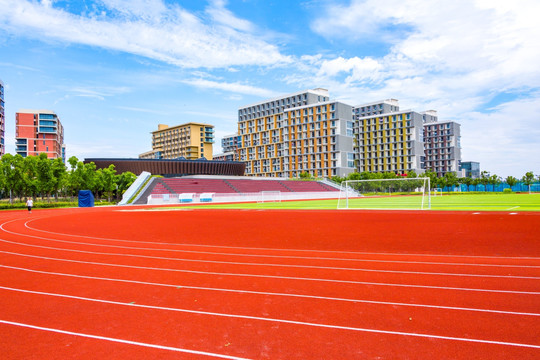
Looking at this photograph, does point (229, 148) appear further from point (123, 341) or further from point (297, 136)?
point (123, 341)

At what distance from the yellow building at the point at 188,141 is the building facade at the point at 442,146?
248 ft

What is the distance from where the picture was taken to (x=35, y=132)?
106 m

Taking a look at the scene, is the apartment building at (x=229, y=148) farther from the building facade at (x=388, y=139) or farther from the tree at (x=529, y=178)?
the tree at (x=529, y=178)

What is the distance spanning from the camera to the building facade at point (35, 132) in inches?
4131

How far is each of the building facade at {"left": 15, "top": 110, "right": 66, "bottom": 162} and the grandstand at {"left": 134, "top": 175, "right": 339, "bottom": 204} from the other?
201 ft

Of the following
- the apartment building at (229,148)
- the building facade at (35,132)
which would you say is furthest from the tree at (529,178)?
the building facade at (35,132)

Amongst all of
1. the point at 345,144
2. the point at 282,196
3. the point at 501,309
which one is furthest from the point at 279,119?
the point at 501,309

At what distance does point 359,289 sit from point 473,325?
6.87ft

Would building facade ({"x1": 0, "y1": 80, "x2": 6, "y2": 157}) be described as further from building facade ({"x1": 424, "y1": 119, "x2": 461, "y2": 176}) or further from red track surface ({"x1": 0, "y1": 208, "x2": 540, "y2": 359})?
building facade ({"x1": 424, "y1": 119, "x2": 461, "y2": 176})

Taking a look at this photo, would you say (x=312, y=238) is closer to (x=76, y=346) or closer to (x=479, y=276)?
(x=479, y=276)

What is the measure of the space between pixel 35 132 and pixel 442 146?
12098cm

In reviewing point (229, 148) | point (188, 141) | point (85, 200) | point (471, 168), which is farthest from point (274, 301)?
point (471, 168)

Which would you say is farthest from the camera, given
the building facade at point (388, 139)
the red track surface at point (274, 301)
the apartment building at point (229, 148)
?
the apartment building at point (229, 148)

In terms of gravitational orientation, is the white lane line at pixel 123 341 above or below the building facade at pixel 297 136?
below
